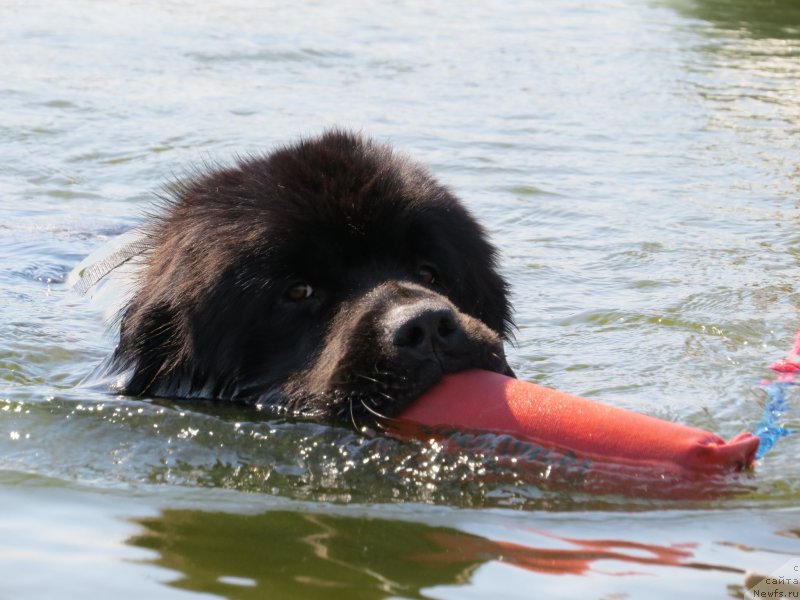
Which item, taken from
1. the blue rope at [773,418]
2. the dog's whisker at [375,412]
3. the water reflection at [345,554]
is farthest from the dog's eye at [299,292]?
the blue rope at [773,418]

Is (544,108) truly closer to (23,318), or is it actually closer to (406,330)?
(23,318)

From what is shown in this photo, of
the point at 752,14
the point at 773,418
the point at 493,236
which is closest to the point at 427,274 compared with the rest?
the point at 773,418

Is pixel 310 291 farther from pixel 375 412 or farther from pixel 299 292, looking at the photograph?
pixel 375 412

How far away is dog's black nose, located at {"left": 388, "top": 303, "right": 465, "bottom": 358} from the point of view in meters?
3.47

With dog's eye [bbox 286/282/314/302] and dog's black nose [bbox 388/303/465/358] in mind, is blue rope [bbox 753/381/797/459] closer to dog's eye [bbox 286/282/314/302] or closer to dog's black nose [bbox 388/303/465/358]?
dog's black nose [bbox 388/303/465/358]

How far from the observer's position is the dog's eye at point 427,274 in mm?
4090

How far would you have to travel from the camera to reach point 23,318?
5156mm

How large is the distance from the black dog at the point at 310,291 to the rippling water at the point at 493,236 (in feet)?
0.53

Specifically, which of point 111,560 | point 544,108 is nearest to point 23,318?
point 111,560

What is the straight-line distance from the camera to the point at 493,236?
694cm

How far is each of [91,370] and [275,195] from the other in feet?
3.69

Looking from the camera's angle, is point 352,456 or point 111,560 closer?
point 111,560

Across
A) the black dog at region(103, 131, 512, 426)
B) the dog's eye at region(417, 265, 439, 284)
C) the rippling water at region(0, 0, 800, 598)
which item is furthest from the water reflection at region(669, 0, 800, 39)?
the black dog at region(103, 131, 512, 426)

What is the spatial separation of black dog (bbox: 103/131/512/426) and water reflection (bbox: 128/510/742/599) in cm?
59
